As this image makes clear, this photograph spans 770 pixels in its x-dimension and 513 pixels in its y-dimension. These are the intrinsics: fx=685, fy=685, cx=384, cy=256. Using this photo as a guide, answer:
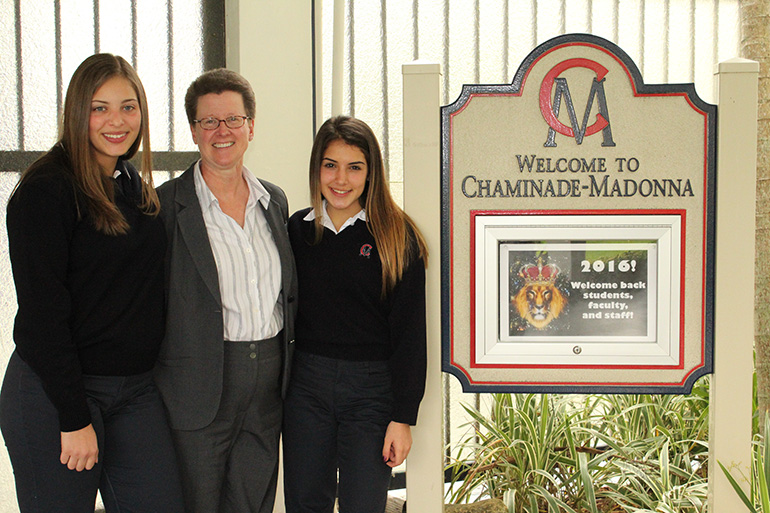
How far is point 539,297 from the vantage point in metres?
2.35

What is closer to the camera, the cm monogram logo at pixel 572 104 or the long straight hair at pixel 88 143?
the long straight hair at pixel 88 143

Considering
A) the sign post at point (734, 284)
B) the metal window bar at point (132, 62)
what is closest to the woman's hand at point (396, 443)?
the sign post at point (734, 284)

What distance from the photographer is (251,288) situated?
83.7 inches

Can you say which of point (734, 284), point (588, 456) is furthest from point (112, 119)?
point (588, 456)

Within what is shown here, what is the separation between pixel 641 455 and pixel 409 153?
5.76 ft

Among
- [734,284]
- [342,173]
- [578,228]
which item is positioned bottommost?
[734,284]

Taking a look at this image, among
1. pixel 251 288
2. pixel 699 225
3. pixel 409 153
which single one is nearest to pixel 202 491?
pixel 251 288

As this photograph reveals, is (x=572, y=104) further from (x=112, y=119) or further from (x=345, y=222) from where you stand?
(x=112, y=119)

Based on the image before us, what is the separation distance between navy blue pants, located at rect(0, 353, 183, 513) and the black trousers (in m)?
0.12

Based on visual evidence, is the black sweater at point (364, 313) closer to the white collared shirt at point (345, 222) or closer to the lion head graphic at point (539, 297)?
the white collared shirt at point (345, 222)

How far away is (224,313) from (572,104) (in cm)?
132

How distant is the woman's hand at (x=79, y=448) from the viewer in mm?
1732

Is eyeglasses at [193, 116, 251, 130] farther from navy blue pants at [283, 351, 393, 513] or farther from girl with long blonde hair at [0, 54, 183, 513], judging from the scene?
navy blue pants at [283, 351, 393, 513]

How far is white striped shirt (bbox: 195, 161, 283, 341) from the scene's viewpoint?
6.94 feet
